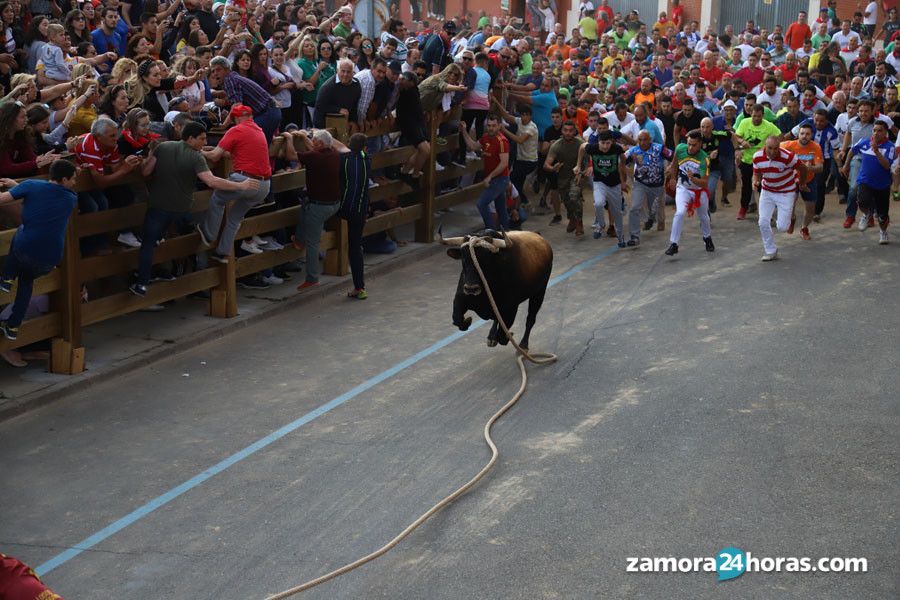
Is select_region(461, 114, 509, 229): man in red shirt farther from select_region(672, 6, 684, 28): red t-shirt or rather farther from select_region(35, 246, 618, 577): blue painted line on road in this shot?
select_region(672, 6, 684, 28): red t-shirt

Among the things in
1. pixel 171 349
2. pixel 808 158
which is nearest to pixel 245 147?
pixel 171 349

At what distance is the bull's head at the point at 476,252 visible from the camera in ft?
38.5

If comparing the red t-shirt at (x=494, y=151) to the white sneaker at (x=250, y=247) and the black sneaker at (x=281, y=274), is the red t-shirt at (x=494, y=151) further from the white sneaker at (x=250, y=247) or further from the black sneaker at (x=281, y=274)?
the white sneaker at (x=250, y=247)

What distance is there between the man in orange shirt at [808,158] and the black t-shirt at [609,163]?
2.66 metres

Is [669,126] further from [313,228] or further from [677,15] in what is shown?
[677,15]

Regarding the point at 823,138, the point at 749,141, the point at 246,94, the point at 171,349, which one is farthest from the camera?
the point at 823,138

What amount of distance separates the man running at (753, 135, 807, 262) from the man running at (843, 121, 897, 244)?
1.29 meters

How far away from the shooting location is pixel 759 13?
38312 millimetres

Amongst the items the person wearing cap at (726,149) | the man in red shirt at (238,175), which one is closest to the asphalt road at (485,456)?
the man in red shirt at (238,175)

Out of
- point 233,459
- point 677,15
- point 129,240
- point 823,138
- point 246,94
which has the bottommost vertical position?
point 233,459

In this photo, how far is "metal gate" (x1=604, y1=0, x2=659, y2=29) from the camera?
130 ft

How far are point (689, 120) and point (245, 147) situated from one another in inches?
372

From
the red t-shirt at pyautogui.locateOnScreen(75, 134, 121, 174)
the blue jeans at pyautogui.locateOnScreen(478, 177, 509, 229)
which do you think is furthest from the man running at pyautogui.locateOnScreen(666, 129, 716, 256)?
the red t-shirt at pyautogui.locateOnScreen(75, 134, 121, 174)

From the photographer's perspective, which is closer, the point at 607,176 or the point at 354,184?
the point at 354,184
